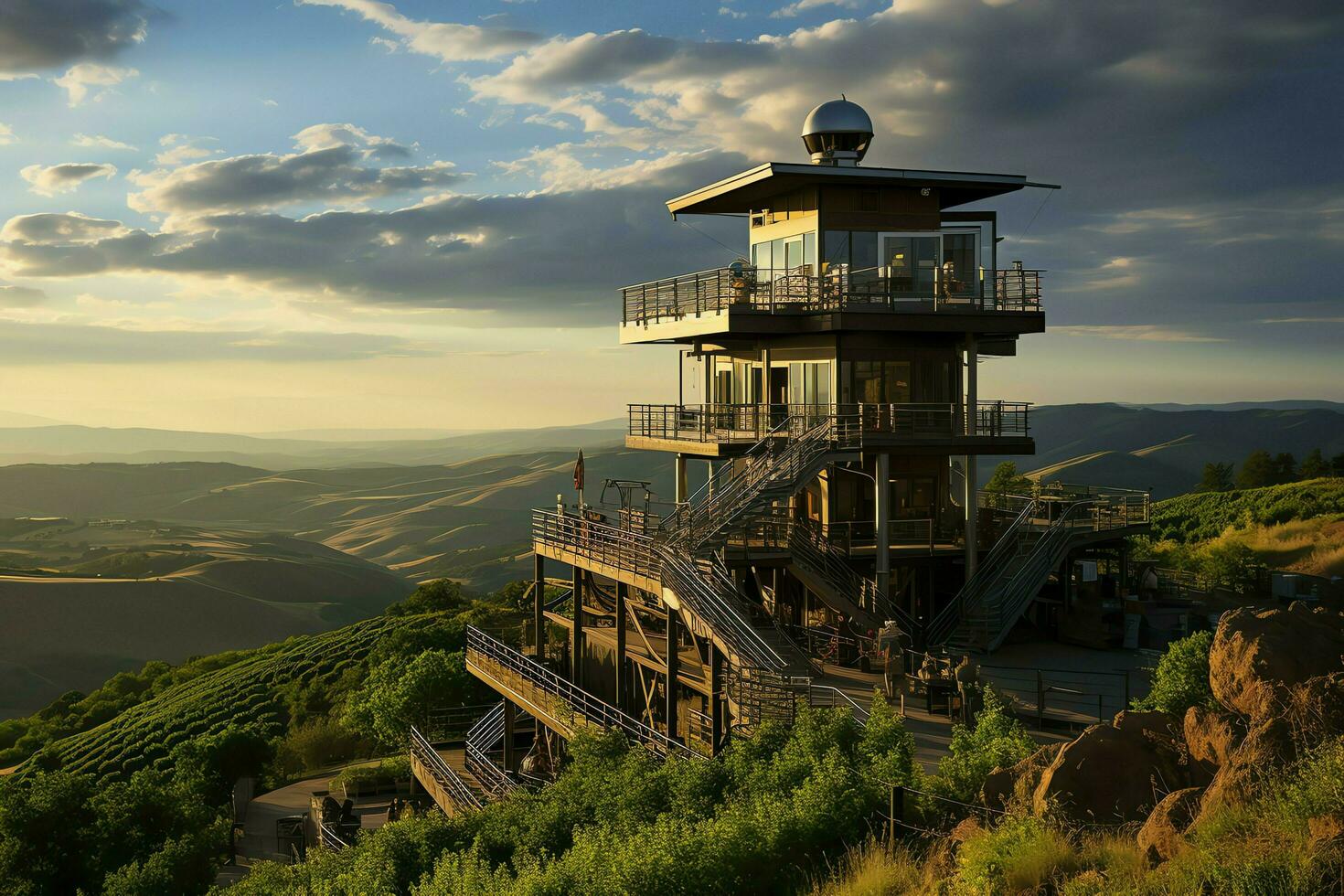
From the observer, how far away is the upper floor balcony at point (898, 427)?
32062 mm

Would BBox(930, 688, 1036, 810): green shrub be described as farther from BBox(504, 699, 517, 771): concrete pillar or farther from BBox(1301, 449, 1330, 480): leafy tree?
BBox(1301, 449, 1330, 480): leafy tree

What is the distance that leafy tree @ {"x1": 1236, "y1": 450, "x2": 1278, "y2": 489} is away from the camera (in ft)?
282

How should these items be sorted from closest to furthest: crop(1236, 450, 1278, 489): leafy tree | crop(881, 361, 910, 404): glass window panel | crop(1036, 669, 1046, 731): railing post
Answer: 1. crop(1036, 669, 1046, 731): railing post
2. crop(881, 361, 910, 404): glass window panel
3. crop(1236, 450, 1278, 489): leafy tree

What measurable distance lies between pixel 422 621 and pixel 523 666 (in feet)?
121

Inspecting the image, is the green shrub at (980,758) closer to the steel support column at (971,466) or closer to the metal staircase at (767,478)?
the metal staircase at (767,478)

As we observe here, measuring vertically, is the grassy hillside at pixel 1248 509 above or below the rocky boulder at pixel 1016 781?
below

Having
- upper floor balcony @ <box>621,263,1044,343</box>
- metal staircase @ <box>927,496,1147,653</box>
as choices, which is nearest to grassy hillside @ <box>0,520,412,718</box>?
upper floor balcony @ <box>621,263,1044,343</box>

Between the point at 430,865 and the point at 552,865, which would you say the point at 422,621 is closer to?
the point at 430,865

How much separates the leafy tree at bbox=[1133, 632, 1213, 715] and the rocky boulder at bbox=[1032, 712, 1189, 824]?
77.8 inches

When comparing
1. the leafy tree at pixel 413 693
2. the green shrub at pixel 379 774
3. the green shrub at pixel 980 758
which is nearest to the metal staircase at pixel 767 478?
the green shrub at pixel 980 758

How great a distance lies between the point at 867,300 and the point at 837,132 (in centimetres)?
680

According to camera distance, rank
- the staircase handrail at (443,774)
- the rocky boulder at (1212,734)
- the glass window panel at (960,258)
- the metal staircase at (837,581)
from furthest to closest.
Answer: the glass window panel at (960,258)
the staircase handrail at (443,774)
the metal staircase at (837,581)
the rocky boulder at (1212,734)

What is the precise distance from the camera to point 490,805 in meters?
22.7

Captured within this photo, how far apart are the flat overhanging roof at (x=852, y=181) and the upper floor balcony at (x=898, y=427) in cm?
678
